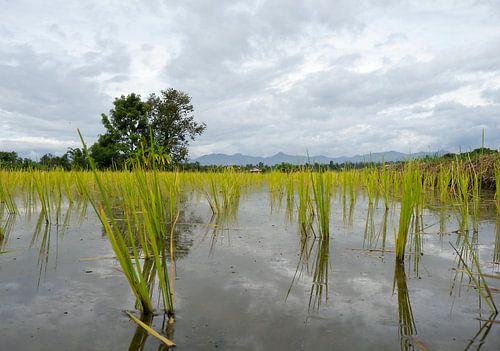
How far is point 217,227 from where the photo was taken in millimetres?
3121

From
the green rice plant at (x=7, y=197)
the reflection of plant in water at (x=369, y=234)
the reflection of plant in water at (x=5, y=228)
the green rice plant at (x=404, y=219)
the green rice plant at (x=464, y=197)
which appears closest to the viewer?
the green rice plant at (x=404, y=219)

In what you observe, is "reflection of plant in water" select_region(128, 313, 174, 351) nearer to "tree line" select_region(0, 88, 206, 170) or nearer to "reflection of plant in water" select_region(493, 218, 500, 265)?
"reflection of plant in water" select_region(493, 218, 500, 265)

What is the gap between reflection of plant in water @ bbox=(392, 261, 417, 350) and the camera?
118 centimetres

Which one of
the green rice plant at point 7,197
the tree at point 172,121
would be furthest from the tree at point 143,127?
the green rice plant at point 7,197

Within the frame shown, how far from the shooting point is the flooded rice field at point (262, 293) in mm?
1194

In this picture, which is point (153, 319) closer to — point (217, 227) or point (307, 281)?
point (307, 281)

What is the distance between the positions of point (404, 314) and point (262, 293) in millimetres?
589

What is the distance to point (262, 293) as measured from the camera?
1582 millimetres

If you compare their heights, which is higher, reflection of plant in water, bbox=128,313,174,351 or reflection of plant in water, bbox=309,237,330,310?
reflection of plant in water, bbox=309,237,330,310

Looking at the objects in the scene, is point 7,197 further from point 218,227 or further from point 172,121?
point 172,121

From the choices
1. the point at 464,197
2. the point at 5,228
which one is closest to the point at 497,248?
the point at 464,197

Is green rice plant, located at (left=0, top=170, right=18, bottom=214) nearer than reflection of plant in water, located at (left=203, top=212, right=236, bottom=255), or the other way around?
reflection of plant in water, located at (left=203, top=212, right=236, bottom=255)

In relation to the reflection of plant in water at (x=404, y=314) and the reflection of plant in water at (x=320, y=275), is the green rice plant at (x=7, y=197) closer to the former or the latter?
the reflection of plant in water at (x=320, y=275)

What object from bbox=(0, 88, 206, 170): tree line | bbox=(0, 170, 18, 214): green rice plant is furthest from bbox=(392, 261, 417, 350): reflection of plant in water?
bbox=(0, 88, 206, 170): tree line
